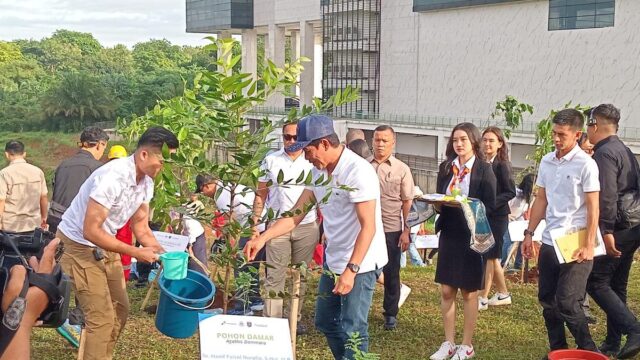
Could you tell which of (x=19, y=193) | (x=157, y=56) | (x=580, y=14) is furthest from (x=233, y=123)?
(x=157, y=56)

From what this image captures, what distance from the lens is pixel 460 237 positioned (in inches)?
194

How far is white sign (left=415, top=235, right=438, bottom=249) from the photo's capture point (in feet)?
27.7

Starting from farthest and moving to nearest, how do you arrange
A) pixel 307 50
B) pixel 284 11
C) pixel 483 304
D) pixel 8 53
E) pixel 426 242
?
pixel 8 53
pixel 284 11
pixel 307 50
pixel 426 242
pixel 483 304

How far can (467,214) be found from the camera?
4.82m

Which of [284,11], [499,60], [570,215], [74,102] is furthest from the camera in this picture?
[284,11]

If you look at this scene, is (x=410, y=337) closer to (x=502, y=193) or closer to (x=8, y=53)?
(x=502, y=193)

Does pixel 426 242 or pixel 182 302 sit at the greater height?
pixel 182 302

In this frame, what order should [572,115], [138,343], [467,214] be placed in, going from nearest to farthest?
[572,115], [467,214], [138,343]

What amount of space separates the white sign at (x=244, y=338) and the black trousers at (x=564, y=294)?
2255mm

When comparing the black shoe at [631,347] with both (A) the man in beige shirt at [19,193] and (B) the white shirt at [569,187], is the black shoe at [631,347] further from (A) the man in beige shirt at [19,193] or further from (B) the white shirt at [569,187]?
(A) the man in beige shirt at [19,193]

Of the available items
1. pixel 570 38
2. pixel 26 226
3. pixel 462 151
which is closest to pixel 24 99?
pixel 570 38

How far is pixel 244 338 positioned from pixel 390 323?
314cm

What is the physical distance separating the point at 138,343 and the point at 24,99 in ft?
196

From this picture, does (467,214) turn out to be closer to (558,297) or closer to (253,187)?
(558,297)
